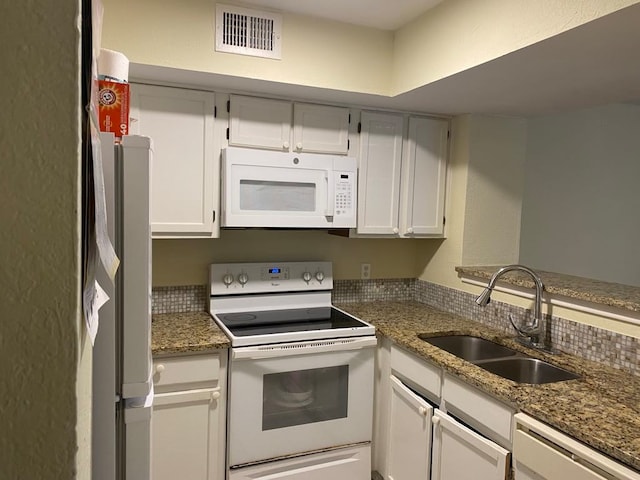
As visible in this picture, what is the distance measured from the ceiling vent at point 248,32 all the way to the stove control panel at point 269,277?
113 centimetres

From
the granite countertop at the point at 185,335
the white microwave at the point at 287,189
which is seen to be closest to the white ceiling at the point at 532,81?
the white microwave at the point at 287,189

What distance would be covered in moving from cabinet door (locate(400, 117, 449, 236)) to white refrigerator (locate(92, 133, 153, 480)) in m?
1.93

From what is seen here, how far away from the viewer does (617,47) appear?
5.21ft

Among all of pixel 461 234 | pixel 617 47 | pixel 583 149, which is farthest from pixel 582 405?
pixel 583 149

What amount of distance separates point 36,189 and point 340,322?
2.13 m

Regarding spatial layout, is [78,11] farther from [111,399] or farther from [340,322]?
[340,322]

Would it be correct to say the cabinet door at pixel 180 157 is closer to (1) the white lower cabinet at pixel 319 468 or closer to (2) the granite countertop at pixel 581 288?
(1) the white lower cabinet at pixel 319 468

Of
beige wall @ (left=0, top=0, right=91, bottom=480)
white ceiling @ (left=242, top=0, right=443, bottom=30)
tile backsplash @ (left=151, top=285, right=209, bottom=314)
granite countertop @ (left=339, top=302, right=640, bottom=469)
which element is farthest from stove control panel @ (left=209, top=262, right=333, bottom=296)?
beige wall @ (left=0, top=0, right=91, bottom=480)

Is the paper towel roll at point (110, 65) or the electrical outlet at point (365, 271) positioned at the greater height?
the paper towel roll at point (110, 65)

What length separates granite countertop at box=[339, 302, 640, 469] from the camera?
1359 millimetres

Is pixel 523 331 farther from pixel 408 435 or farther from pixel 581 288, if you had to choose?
pixel 408 435

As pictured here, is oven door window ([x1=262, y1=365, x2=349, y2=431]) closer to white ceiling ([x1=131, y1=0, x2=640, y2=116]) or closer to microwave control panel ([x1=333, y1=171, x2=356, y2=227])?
microwave control panel ([x1=333, y1=171, x2=356, y2=227])

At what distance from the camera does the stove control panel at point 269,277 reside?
2.65 m

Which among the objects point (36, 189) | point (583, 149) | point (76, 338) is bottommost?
point (76, 338)
